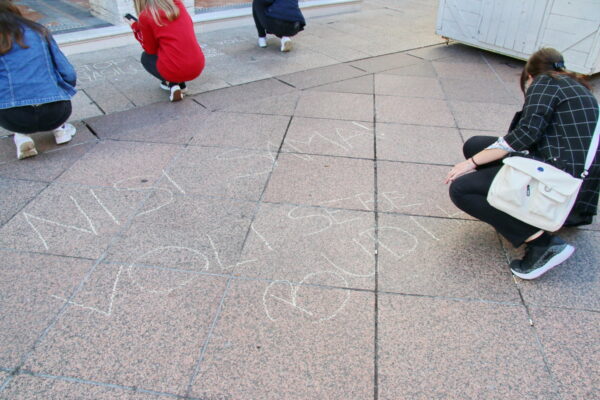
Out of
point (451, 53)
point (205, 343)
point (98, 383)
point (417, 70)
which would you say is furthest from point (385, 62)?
point (98, 383)

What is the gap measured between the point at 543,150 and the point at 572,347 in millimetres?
1133

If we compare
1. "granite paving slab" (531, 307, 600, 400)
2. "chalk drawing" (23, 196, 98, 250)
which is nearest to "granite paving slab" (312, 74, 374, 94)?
"chalk drawing" (23, 196, 98, 250)

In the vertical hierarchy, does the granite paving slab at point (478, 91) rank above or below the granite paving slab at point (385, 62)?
below

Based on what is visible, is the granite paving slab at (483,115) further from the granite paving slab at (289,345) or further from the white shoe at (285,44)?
the granite paving slab at (289,345)

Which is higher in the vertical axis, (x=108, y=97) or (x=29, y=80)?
(x=29, y=80)

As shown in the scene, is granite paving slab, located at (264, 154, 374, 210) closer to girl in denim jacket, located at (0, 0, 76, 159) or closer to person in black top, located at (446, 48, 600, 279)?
person in black top, located at (446, 48, 600, 279)

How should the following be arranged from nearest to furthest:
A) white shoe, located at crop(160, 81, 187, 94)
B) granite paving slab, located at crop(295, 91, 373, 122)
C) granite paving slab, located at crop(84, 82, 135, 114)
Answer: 1. granite paving slab, located at crop(295, 91, 373, 122)
2. granite paving slab, located at crop(84, 82, 135, 114)
3. white shoe, located at crop(160, 81, 187, 94)

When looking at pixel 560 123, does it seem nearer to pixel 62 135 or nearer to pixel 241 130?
pixel 241 130

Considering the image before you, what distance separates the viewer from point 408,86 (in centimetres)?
594

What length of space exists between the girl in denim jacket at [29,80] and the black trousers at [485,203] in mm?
3520

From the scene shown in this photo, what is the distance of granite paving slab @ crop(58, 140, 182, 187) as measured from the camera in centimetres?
371

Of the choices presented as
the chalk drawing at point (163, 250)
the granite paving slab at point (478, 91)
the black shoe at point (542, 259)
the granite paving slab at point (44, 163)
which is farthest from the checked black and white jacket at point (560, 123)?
the granite paving slab at point (44, 163)

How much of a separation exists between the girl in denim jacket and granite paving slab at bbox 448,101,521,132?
407 cm

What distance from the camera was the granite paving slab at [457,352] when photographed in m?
2.11
